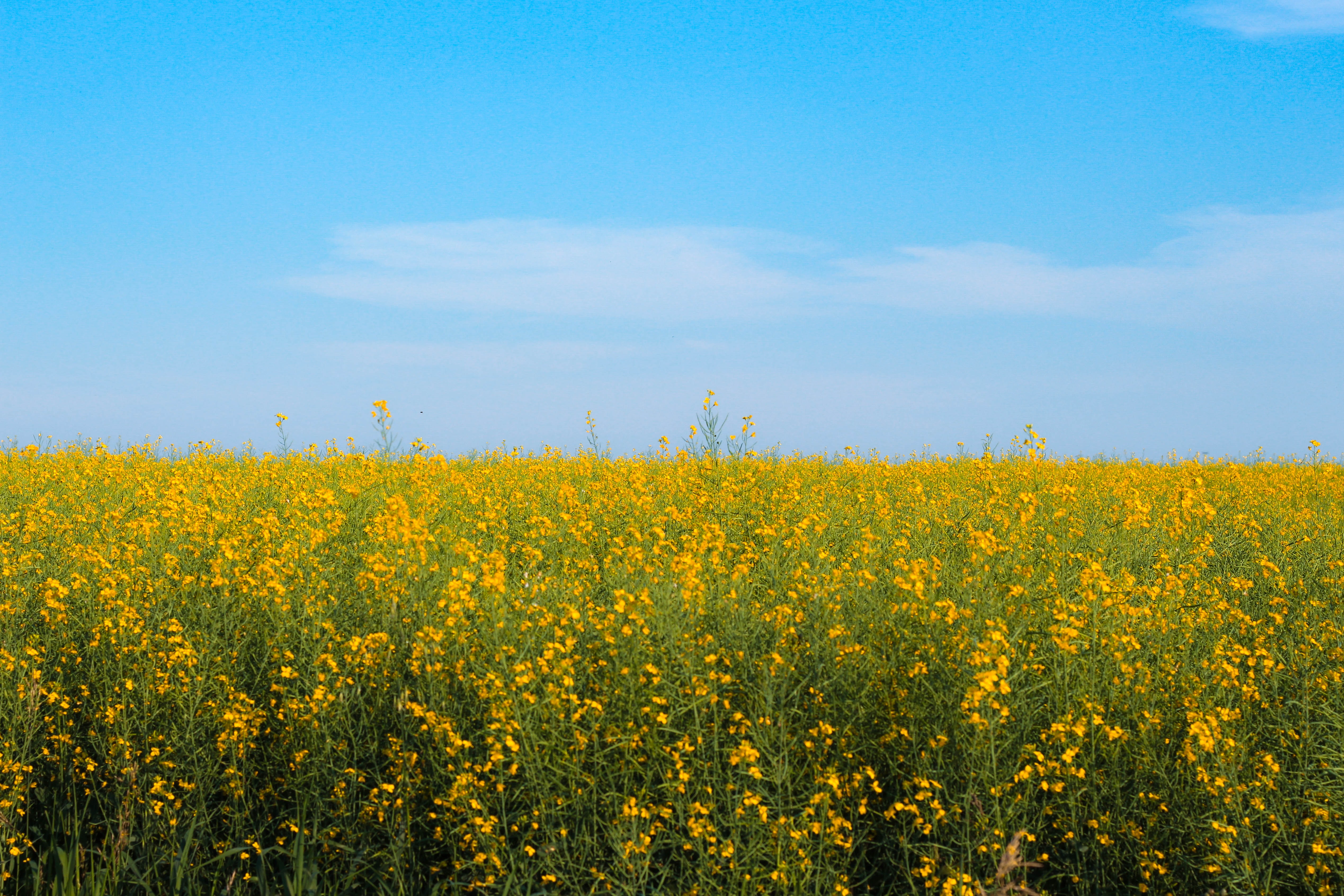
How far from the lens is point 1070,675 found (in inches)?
129

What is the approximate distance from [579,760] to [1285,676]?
3284 millimetres

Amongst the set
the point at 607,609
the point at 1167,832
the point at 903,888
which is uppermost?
the point at 607,609

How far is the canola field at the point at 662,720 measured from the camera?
271cm

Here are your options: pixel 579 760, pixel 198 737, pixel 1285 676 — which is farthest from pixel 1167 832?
pixel 198 737

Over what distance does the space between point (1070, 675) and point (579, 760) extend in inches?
76.7

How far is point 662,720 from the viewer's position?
264 cm

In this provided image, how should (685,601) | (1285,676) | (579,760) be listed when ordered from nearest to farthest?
1. (579,760)
2. (685,601)
3. (1285,676)

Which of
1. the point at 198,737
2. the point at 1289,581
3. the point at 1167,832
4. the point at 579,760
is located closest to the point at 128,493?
the point at 198,737

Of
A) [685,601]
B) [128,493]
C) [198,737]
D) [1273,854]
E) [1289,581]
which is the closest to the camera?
[1273,854]

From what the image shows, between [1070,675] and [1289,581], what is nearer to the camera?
[1070,675]

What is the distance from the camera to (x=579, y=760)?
8.79ft

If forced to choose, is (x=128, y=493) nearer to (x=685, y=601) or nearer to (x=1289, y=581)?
(x=685, y=601)

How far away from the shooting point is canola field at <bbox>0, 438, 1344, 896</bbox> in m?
2.71

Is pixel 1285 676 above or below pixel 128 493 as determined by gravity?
below
